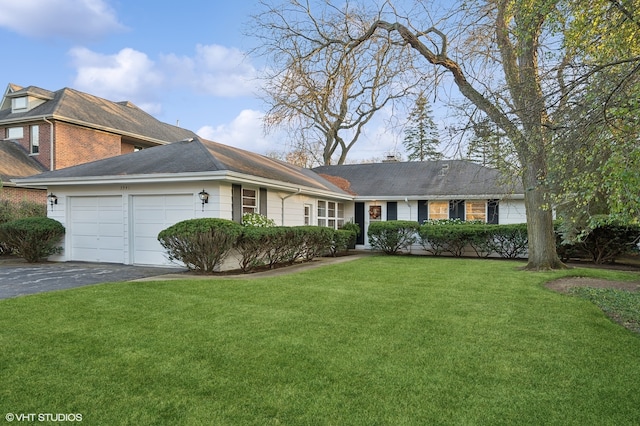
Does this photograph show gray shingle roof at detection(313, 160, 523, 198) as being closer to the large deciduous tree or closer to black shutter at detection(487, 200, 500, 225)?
black shutter at detection(487, 200, 500, 225)

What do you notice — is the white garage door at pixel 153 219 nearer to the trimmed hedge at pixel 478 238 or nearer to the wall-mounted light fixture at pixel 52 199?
the wall-mounted light fixture at pixel 52 199

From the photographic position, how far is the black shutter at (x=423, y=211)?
690 inches

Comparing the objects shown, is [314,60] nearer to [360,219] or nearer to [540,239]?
[540,239]

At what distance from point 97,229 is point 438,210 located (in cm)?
1293

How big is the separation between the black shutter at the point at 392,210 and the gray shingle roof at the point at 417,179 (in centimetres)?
51

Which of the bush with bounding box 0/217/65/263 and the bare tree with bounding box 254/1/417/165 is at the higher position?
the bare tree with bounding box 254/1/417/165

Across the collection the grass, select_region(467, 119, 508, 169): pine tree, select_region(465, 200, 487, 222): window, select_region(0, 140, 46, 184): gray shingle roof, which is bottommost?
the grass

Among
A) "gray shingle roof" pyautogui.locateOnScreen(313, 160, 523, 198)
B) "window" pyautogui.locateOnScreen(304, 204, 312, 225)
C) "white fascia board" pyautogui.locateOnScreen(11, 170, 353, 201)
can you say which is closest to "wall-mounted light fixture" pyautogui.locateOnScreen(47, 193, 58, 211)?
"white fascia board" pyautogui.locateOnScreen(11, 170, 353, 201)

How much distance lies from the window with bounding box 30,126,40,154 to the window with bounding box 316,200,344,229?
50.6ft

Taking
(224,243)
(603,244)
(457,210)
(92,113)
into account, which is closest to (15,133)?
(92,113)

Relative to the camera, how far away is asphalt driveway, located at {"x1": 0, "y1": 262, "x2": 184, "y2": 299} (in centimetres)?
758

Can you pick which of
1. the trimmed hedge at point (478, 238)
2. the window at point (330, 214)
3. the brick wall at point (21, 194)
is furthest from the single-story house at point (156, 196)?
the brick wall at point (21, 194)

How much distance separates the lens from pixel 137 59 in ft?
59.4

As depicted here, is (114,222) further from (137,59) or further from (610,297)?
(610,297)
